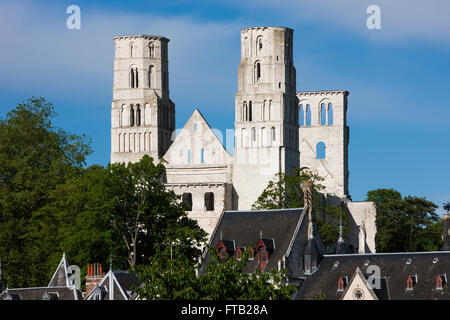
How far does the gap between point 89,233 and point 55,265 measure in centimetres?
321

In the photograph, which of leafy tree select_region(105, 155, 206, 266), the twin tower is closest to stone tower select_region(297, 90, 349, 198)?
the twin tower

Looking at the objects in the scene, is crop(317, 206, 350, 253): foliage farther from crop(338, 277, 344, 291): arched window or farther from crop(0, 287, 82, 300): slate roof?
crop(0, 287, 82, 300): slate roof

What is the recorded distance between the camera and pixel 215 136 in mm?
109625

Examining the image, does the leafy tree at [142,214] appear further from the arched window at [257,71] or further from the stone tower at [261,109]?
the arched window at [257,71]

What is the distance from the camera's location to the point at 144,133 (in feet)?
380

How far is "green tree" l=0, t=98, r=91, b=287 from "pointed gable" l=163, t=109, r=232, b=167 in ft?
27.9

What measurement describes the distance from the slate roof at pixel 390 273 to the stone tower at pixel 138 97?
52.9 m

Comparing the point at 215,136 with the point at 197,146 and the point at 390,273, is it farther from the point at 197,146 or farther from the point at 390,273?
the point at 390,273

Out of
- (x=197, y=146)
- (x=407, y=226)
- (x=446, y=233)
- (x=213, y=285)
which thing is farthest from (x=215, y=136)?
(x=213, y=285)

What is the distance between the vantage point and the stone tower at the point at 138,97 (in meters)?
116

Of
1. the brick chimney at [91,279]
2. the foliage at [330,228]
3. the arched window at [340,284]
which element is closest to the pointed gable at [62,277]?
the brick chimney at [91,279]

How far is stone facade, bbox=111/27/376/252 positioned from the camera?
106 meters
